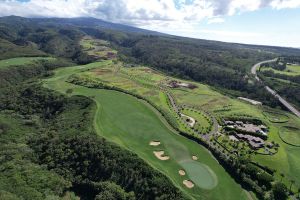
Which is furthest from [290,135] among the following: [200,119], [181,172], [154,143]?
[154,143]

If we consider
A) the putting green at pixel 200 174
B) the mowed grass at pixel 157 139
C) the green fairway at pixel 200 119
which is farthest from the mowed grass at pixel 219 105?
the putting green at pixel 200 174

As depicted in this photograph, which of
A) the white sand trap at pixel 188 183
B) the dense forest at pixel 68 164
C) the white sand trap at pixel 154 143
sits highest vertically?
the white sand trap at pixel 188 183

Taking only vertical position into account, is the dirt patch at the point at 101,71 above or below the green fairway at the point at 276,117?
below

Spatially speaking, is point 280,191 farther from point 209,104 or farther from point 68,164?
point 209,104

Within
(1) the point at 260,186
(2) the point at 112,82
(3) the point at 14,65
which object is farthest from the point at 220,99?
(3) the point at 14,65

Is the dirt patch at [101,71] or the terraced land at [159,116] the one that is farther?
the dirt patch at [101,71]

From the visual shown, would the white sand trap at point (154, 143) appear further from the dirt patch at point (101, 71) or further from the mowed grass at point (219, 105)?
the dirt patch at point (101, 71)

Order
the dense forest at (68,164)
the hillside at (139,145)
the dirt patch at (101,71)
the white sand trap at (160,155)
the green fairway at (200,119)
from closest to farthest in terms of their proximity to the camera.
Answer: the dense forest at (68,164) → the hillside at (139,145) → the white sand trap at (160,155) → the green fairway at (200,119) → the dirt patch at (101,71)

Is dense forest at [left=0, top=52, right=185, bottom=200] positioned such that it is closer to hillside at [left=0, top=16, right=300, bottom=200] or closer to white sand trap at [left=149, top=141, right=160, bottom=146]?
hillside at [left=0, top=16, right=300, bottom=200]

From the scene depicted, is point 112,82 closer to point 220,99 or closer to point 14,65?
point 220,99
